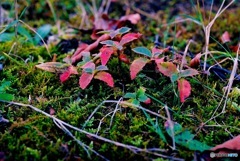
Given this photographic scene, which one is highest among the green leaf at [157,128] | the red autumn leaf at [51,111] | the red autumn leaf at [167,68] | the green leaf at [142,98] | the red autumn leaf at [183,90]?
the red autumn leaf at [167,68]

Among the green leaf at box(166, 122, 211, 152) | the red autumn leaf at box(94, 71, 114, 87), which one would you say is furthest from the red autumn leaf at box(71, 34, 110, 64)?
the green leaf at box(166, 122, 211, 152)

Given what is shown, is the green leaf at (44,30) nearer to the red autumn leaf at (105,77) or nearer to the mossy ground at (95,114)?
the mossy ground at (95,114)

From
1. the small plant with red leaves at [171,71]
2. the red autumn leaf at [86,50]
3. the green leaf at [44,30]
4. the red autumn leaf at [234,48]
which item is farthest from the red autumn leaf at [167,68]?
the green leaf at [44,30]

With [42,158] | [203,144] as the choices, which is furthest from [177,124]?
[42,158]

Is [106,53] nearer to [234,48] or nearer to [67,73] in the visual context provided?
[67,73]

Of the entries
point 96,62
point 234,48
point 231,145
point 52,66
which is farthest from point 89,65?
point 234,48

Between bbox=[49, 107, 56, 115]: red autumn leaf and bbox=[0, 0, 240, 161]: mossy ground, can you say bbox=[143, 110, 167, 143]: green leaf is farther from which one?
bbox=[49, 107, 56, 115]: red autumn leaf
